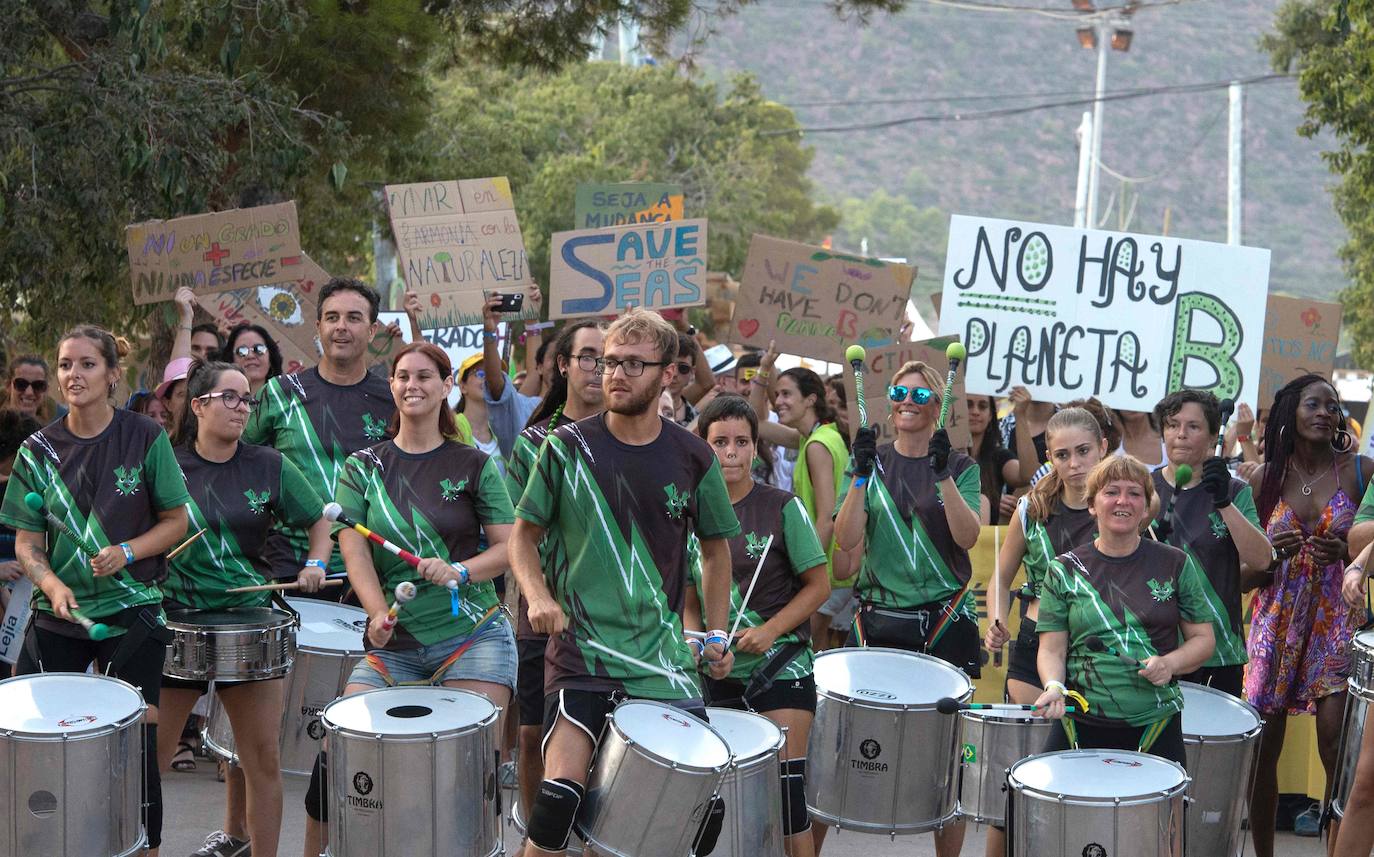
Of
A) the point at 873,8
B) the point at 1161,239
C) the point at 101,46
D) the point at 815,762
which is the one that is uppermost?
the point at 873,8

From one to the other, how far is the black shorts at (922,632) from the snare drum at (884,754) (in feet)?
1.86

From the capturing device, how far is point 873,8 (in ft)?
48.0

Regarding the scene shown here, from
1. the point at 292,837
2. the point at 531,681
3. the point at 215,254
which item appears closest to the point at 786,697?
the point at 531,681

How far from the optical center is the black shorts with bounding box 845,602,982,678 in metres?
7.30

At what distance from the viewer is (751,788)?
5.68 metres

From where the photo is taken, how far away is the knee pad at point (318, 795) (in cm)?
609

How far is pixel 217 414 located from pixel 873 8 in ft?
29.6

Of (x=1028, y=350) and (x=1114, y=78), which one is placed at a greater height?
(x=1114, y=78)

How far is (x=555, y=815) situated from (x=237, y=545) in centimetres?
213

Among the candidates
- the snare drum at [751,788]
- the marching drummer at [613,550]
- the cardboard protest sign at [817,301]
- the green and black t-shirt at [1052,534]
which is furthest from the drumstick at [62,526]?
the cardboard protest sign at [817,301]

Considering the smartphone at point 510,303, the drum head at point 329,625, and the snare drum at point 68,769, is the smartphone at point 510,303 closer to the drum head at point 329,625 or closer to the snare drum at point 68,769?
the drum head at point 329,625

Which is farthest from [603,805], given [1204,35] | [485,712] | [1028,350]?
[1204,35]

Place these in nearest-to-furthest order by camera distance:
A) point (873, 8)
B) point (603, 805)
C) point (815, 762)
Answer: point (603, 805) → point (815, 762) → point (873, 8)

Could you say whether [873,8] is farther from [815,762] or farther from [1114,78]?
[1114,78]
